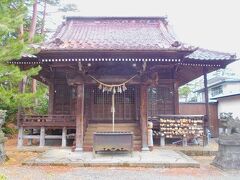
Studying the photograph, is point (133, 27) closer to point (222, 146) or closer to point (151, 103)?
point (151, 103)

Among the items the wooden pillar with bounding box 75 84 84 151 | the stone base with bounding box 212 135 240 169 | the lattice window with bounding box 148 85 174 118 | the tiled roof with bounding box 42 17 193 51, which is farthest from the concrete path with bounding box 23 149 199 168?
the tiled roof with bounding box 42 17 193 51

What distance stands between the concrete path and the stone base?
74cm

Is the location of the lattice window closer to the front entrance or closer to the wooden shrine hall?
the wooden shrine hall

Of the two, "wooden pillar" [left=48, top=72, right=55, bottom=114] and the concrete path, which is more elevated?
"wooden pillar" [left=48, top=72, right=55, bottom=114]

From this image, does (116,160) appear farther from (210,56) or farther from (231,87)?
(231,87)

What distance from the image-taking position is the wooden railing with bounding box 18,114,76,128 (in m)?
10.8

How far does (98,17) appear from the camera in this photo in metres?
14.9

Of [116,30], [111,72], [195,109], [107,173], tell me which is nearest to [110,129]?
[111,72]

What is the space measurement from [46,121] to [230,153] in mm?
7140

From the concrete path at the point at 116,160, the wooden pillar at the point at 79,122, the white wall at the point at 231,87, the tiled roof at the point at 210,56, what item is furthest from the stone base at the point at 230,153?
the white wall at the point at 231,87

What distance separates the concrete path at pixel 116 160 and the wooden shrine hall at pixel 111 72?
3.12 feet

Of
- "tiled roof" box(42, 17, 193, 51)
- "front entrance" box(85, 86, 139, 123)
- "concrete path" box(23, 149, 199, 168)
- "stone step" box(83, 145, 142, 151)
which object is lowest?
"concrete path" box(23, 149, 199, 168)

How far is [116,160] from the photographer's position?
7.73m

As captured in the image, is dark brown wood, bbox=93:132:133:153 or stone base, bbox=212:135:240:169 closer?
stone base, bbox=212:135:240:169
